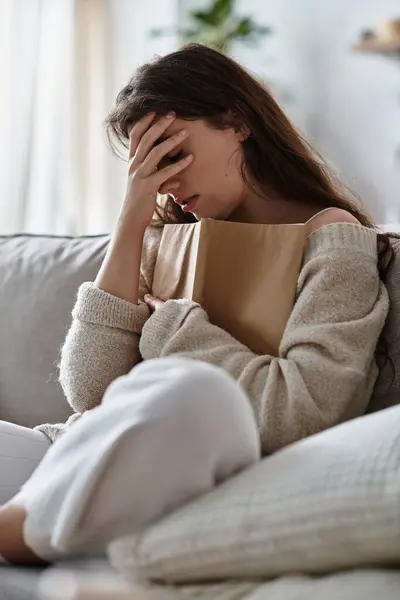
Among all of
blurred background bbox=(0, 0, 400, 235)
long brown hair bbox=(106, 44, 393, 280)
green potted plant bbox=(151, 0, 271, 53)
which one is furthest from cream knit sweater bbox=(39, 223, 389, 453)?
green potted plant bbox=(151, 0, 271, 53)

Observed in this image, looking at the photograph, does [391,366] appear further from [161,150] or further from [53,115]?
[53,115]

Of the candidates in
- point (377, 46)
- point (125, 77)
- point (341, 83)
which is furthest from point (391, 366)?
point (125, 77)

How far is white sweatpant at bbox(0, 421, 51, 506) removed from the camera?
1194 millimetres

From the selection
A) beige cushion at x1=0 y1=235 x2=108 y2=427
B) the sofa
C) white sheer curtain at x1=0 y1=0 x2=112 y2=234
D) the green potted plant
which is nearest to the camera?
the sofa

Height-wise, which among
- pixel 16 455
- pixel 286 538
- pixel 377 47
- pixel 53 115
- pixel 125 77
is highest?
pixel 377 47

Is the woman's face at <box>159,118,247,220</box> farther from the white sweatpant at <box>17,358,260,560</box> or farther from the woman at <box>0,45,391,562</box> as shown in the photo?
the white sweatpant at <box>17,358,260,560</box>

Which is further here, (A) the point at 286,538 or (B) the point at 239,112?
(B) the point at 239,112

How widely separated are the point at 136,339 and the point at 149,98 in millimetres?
354

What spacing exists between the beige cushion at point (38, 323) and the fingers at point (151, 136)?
35 centimetres

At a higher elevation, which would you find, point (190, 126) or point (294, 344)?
point (190, 126)

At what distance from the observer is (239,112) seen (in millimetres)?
1362

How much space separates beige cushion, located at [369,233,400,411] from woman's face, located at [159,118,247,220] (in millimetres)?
281

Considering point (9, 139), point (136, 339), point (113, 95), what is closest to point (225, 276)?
point (136, 339)

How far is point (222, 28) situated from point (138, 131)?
7.87 ft
